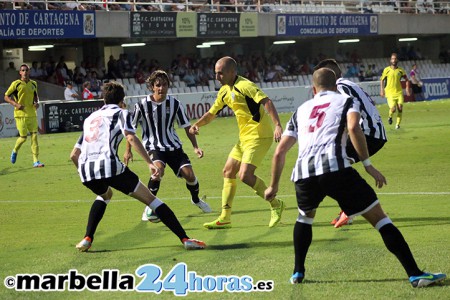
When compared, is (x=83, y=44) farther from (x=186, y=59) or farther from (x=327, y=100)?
(x=327, y=100)

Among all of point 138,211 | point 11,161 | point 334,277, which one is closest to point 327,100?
point 334,277

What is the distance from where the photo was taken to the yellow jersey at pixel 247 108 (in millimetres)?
11781

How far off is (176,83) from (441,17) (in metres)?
23.3

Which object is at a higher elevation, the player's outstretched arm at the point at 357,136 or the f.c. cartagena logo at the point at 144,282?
the player's outstretched arm at the point at 357,136

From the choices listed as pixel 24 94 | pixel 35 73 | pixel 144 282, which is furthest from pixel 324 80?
pixel 35 73

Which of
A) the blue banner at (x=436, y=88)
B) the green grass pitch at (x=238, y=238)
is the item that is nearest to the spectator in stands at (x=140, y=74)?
the blue banner at (x=436, y=88)

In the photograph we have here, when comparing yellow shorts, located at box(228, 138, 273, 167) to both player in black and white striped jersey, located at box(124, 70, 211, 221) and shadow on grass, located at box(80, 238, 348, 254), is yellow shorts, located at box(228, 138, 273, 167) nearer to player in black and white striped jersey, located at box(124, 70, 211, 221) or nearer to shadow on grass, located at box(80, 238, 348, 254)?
player in black and white striped jersey, located at box(124, 70, 211, 221)

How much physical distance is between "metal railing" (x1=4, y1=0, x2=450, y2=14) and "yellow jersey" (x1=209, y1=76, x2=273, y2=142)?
85.3ft

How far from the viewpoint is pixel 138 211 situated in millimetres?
14070

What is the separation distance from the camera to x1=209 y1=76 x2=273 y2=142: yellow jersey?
11781mm

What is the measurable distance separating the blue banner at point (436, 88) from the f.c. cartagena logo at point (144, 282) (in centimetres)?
4212

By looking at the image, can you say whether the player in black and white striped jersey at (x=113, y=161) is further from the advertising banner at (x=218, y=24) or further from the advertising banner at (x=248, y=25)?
the advertising banner at (x=248, y=25)

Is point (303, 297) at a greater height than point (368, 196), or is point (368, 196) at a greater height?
point (368, 196)

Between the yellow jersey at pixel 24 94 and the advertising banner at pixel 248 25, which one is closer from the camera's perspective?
the yellow jersey at pixel 24 94
